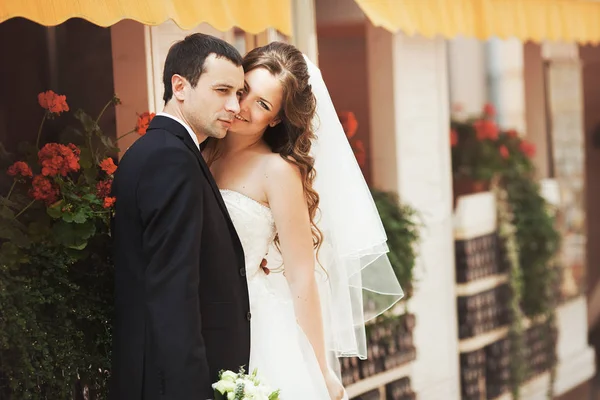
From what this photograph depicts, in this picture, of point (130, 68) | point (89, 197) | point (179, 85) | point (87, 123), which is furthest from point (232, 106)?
point (130, 68)

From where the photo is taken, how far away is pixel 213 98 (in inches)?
118

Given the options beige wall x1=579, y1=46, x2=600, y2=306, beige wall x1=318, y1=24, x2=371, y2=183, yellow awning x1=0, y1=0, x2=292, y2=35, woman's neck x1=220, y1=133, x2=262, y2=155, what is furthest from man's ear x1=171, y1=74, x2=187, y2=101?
beige wall x1=579, y1=46, x2=600, y2=306

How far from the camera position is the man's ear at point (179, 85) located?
3004mm

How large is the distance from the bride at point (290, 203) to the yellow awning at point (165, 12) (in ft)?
1.76

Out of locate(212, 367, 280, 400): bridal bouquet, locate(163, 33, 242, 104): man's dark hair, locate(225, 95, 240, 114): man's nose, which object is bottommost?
locate(212, 367, 280, 400): bridal bouquet

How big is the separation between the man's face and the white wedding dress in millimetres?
356

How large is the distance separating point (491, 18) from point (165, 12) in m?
2.79

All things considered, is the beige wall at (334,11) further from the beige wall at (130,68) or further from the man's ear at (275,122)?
the man's ear at (275,122)

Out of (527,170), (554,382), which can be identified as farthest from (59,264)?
(554,382)

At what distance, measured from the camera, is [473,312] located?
244 inches

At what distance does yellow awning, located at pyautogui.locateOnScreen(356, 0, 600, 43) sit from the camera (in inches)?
200

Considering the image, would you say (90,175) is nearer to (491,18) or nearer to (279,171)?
(279,171)

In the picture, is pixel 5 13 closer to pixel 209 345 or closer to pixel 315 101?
pixel 315 101

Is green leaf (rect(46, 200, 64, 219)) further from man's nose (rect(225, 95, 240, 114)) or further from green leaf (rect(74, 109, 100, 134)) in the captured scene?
man's nose (rect(225, 95, 240, 114))
